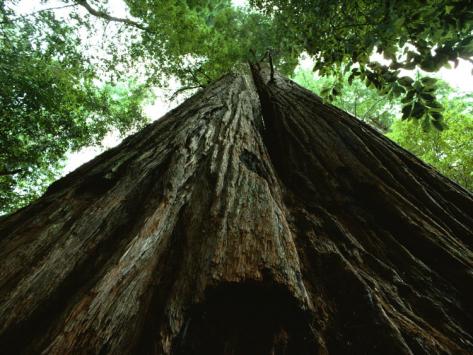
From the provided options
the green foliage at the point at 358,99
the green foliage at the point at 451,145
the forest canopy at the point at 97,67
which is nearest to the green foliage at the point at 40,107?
the forest canopy at the point at 97,67

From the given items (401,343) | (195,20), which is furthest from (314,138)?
(195,20)

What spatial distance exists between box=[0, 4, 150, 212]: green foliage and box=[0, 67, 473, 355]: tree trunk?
7.06 metres

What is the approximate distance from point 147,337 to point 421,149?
904cm

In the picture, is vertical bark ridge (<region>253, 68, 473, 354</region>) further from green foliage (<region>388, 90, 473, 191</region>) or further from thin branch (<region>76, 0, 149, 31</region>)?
thin branch (<region>76, 0, 149, 31</region>)

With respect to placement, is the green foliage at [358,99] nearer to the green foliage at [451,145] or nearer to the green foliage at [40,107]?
the green foliage at [451,145]

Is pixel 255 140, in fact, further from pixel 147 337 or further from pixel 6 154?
pixel 6 154

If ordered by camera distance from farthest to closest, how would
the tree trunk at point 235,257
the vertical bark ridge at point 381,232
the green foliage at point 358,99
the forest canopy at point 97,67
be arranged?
the green foliage at point 358,99, the forest canopy at point 97,67, the vertical bark ridge at point 381,232, the tree trunk at point 235,257

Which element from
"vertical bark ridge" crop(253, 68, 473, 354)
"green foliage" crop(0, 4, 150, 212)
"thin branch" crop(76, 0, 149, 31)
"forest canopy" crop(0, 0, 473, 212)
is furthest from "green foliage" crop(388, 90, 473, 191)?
"green foliage" crop(0, 4, 150, 212)

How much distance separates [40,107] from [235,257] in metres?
8.63

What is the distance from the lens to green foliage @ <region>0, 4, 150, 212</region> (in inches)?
275

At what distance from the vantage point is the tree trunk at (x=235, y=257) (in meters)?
0.82

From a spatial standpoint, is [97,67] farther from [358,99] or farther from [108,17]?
→ [358,99]

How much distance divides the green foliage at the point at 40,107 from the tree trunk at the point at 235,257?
706cm

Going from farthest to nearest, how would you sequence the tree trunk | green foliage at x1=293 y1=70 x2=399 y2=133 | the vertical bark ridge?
green foliage at x1=293 y1=70 x2=399 y2=133 < the vertical bark ridge < the tree trunk
